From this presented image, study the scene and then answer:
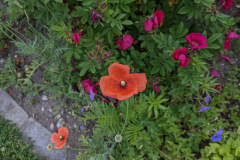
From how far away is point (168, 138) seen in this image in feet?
6.43

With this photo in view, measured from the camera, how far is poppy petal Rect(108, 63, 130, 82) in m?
1.27

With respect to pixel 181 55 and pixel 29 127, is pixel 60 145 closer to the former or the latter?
pixel 29 127

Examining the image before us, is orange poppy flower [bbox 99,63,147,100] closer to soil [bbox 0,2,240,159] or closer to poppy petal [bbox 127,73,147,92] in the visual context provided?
poppy petal [bbox 127,73,147,92]

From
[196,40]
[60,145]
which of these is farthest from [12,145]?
[196,40]

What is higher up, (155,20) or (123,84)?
(155,20)

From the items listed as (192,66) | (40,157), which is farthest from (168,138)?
(40,157)

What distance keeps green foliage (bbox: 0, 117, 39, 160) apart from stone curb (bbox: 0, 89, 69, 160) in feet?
0.25

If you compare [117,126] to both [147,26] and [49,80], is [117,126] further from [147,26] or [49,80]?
[49,80]

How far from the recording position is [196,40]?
1202 millimetres

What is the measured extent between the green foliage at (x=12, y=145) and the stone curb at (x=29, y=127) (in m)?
0.08

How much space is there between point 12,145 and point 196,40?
2.60 metres

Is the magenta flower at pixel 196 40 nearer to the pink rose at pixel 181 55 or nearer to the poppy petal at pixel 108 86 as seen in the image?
the pink rose at pixel 181 55

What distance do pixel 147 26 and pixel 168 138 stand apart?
4.32ft

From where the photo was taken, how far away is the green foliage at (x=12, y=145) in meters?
2.31
